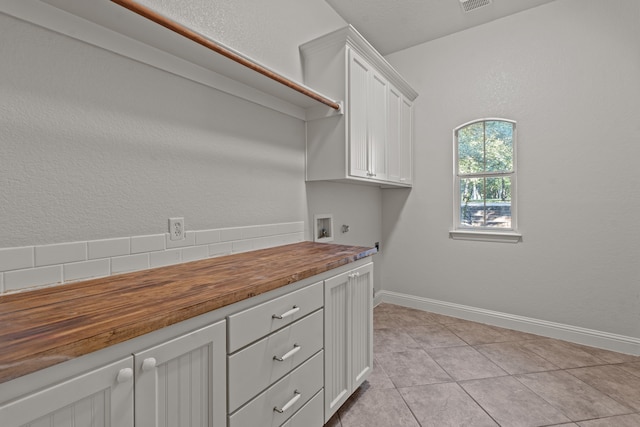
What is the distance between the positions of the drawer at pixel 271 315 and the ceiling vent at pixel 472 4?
2914mm

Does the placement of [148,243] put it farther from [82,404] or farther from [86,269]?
[82,404]

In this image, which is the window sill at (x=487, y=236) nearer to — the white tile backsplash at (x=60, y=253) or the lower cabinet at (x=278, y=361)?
the lower cabinet at (x=278, y=361)

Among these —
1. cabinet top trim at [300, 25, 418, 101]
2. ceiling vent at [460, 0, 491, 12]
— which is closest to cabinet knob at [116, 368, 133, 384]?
cabinet top trim at [300, 25, 418, 101]

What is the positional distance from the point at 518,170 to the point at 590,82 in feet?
2.88

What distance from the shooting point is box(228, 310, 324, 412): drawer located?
1.02 metres

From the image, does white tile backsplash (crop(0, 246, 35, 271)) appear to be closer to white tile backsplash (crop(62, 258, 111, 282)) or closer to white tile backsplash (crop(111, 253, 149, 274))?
white tile backsplash (crop(62, 258, 111, 282))

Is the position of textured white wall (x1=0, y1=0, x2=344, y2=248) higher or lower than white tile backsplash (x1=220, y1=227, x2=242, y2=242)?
higher

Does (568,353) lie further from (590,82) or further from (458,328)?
(590,82)

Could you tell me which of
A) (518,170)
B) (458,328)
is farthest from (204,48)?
(458,328)

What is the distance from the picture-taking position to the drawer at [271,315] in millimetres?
1015

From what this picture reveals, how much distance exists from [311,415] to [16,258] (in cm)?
A: 134

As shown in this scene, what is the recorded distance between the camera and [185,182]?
1.54 meters

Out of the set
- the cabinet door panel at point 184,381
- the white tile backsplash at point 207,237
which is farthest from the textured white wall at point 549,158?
the cabinet door panel at point 184,381

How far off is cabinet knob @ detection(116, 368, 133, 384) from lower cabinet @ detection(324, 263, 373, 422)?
904 mm
